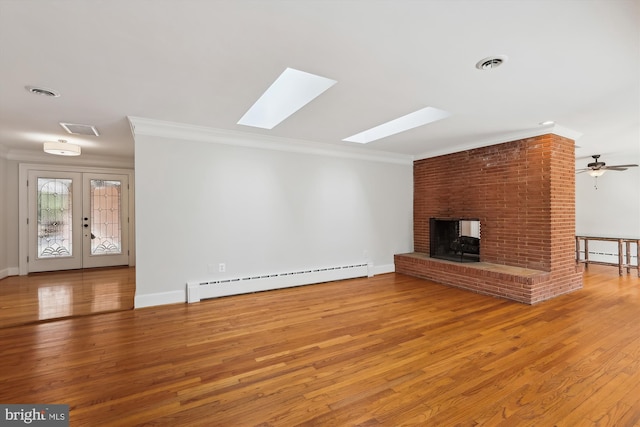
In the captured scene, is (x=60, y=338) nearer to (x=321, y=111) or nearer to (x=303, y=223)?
(x=303, y=223)

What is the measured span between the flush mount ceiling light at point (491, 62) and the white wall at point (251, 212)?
3120 millimetres

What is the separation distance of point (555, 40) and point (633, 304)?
3.98 m

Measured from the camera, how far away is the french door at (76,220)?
19.7ft

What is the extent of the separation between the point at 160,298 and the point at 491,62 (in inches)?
180

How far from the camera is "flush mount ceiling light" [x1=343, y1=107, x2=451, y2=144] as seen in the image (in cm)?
384

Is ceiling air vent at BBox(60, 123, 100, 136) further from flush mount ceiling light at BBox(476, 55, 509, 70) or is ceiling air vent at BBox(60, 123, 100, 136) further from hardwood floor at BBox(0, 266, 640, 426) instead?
flush mount ceiling light at BBox(476, 55, 509, 70)

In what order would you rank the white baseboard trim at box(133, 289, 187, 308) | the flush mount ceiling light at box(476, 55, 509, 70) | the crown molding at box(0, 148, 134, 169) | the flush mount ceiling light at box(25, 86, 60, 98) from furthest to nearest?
the crown molding at box(0, 148, 134, 169) → the white baseboard trim at box(133, 289, 187, 308) → the flush mount ceiling light at box(25, 86, 60, 98) → the flush mount ceiling light at box(476, 55, 509, 70)

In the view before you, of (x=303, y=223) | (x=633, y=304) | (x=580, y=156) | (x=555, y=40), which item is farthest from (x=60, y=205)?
(x=580, y=156)

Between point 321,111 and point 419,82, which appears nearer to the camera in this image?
point 419,82

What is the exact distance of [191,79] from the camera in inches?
103

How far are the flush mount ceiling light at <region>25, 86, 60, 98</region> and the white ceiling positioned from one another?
0.08 meters

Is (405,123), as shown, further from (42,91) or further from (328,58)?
(42,91)

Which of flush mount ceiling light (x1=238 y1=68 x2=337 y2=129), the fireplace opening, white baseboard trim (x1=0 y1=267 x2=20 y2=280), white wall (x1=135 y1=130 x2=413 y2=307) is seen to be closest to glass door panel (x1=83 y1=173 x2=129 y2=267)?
white baseboard trim (x1=0 y1=267 x2=20 y2=280)

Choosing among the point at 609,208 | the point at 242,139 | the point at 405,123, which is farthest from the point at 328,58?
the point at 609,208
